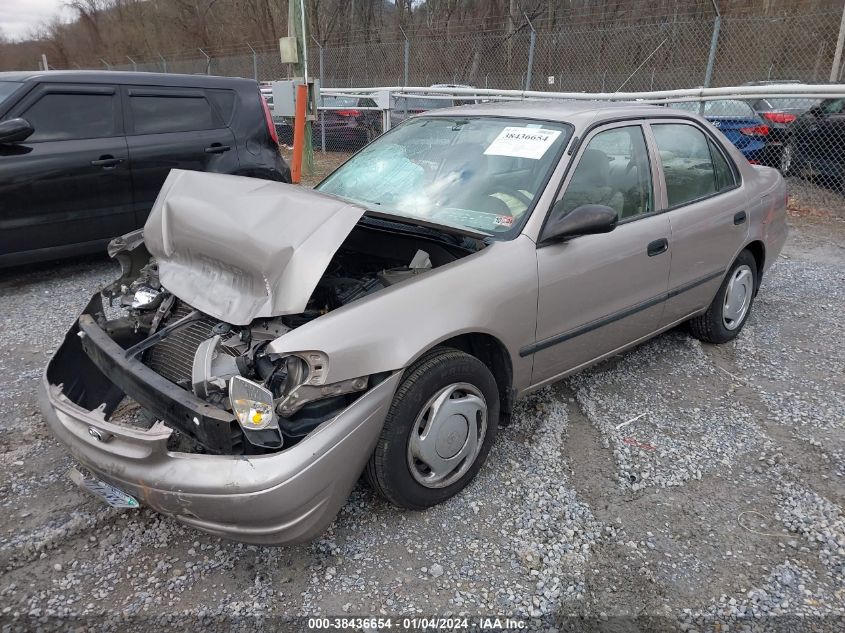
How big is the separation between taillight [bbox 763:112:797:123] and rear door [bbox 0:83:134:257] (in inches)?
358

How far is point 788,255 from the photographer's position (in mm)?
6996

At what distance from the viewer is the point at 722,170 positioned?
4133mm

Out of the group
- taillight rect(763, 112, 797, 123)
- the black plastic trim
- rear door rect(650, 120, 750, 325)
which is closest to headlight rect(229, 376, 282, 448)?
the black plastic trim

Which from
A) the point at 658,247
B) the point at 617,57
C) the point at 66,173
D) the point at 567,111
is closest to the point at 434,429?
the point at 658,247

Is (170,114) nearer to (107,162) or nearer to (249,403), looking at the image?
(107,162)

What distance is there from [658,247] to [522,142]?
0.98m

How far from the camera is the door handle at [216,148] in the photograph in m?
6.09

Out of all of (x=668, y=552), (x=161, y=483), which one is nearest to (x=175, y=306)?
(x=161, y=483)

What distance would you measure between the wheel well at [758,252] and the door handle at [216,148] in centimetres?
480

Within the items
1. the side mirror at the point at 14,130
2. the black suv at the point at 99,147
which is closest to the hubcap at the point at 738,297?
Result: the black suv at the point at 99,147

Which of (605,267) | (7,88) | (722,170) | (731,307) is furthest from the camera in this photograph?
(7,88)

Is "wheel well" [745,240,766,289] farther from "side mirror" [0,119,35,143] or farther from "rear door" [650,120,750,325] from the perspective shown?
"side mirror" [0,119,35,143]

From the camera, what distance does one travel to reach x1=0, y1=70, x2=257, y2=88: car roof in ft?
17.4

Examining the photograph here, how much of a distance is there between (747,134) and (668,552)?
9031 mm
